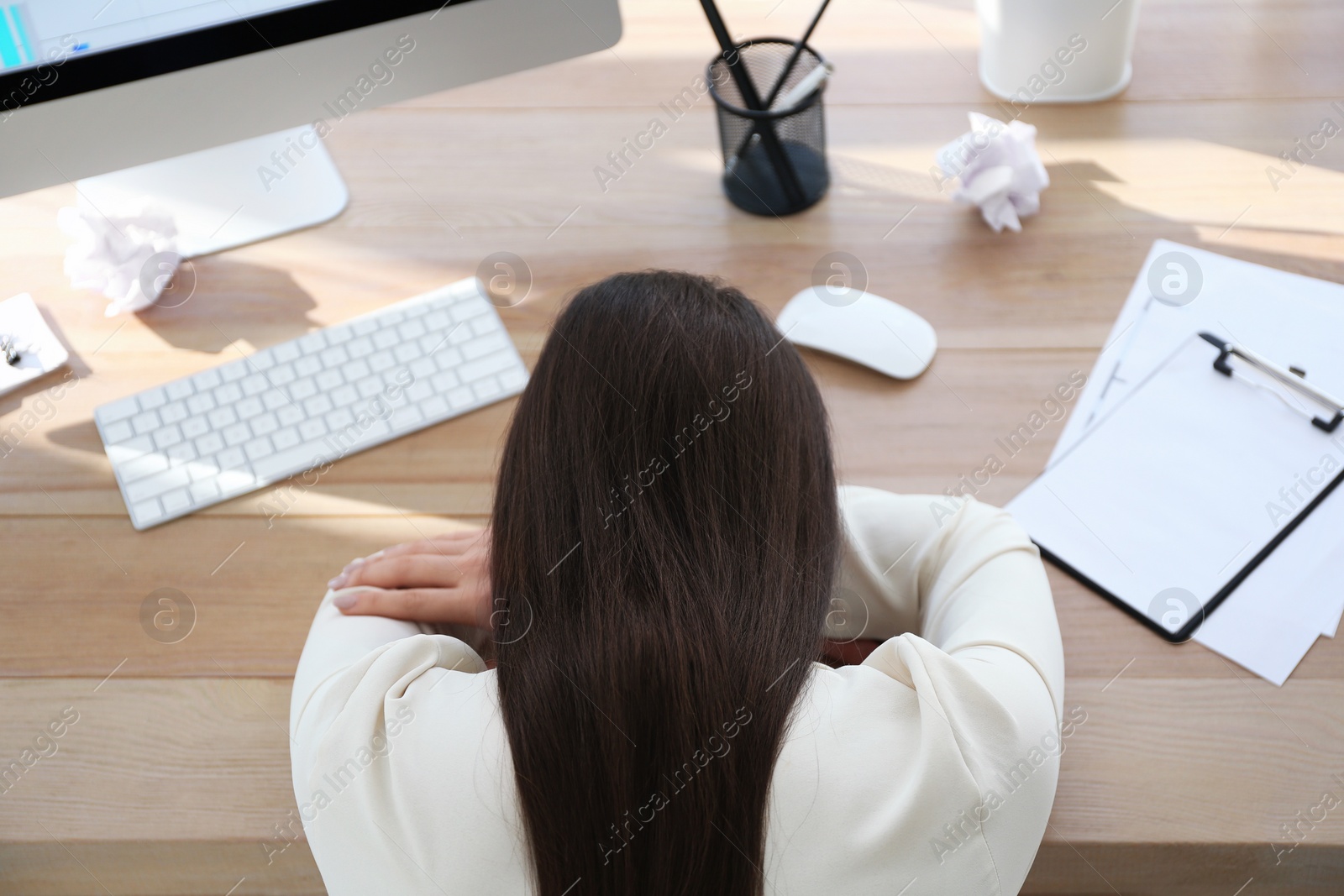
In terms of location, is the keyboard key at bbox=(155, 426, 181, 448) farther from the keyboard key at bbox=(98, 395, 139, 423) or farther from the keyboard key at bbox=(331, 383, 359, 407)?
the keyboard key at bbox=(331, 383, 359, 407)

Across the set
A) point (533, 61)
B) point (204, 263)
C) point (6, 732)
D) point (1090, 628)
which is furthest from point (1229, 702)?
point (204, 263)

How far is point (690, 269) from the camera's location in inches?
39.0

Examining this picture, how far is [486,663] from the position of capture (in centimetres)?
78

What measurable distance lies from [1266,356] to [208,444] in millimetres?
960

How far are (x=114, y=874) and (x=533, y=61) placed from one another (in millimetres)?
792

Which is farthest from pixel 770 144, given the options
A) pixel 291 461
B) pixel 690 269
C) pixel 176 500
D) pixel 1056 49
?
pixel 176 500

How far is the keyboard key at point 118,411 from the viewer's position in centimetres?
90

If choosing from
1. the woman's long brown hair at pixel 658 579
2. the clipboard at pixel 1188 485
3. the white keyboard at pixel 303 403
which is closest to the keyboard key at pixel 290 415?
the white keyboard at pixel 303 403

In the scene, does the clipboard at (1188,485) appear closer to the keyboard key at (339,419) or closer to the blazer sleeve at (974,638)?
the blazer sleeve at (974,638)

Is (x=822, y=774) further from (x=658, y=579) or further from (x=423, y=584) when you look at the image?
(x=423, y=584)

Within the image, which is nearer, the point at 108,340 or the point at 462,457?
the point at 462,457

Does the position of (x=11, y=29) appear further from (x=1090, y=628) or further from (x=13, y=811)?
(x=1090, y=628)

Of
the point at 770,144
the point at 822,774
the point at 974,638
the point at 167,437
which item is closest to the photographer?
the point at 822,774

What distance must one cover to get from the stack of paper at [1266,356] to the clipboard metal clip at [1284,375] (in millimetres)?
16
